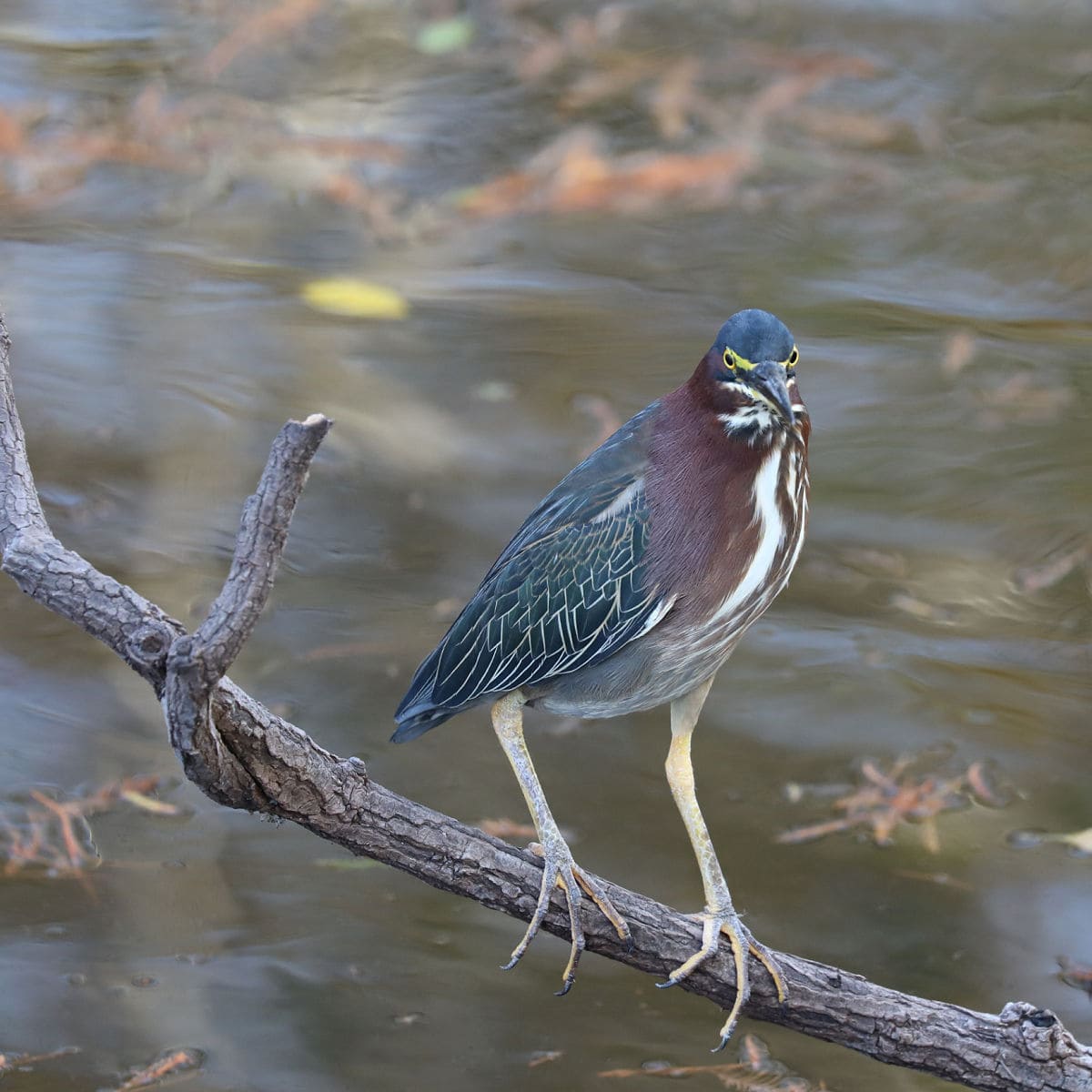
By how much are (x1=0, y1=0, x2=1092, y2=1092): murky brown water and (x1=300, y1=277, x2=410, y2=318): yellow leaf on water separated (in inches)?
1.9

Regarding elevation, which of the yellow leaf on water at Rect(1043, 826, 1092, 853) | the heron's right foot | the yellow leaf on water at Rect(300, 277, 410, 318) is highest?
the yellow leaf on water at Rect(300, 277, 410, 318)

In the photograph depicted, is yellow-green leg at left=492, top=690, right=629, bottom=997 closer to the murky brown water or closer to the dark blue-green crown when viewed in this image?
the dark blue-green crown

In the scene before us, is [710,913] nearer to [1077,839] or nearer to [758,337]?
[758,337]

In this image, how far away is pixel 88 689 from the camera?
3.48 metres

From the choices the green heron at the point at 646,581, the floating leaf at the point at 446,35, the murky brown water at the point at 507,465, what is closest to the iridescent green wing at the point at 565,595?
the green heron at the point at 646,581


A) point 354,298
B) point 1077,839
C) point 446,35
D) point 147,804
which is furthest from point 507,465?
point 1077,839

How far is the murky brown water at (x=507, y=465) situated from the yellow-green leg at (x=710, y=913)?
3.41ft

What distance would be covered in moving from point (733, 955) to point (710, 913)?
60 mm

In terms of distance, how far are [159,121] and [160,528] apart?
5.09 ft

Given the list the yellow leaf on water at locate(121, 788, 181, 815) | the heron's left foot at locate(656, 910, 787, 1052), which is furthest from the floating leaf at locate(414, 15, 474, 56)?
the heron's left foot at locate(656, 910, 787, 1052)

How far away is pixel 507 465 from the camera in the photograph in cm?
399

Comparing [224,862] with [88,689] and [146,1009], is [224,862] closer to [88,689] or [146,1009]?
[146,1009]

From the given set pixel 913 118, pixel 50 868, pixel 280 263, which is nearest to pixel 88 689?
pixel 50 868

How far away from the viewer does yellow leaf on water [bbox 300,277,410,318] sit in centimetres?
425
